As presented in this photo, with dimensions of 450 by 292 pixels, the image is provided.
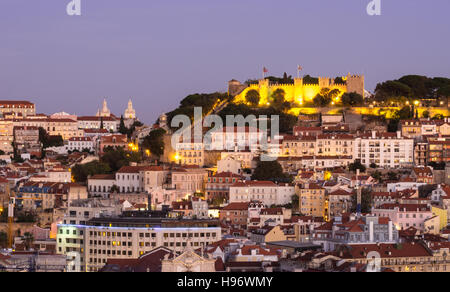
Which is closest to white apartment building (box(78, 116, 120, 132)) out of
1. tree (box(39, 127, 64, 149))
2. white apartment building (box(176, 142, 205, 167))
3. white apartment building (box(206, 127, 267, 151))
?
tree (box(39, 127, 64, 149))

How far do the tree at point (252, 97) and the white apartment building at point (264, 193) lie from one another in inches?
583

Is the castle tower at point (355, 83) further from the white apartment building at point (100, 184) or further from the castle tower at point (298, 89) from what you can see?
the white apartment building at point (100, 184)

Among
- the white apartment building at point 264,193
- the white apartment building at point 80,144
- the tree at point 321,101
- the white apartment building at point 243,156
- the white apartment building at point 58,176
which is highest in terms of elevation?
the tree at point 321,101

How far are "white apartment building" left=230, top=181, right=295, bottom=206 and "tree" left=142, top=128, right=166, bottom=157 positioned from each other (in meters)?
9.28

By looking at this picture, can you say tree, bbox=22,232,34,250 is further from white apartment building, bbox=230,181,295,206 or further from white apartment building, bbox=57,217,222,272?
white apartment building, bbox=230,181,295,206

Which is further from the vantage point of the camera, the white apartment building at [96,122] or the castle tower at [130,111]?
the castle tower at [130,111]

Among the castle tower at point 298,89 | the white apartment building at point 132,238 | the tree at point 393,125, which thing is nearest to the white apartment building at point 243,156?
the tree at point 393,125

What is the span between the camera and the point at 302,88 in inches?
2191

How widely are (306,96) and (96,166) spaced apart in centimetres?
1375

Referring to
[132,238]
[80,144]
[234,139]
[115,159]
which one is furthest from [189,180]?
[80,144]

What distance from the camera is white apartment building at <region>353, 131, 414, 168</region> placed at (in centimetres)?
4550

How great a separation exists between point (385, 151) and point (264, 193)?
804cm

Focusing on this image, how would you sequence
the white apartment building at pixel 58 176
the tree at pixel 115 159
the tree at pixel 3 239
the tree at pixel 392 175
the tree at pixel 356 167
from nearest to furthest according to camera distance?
the tree at pixel 3 239 < the tree at pixel 392 175 < the tree at pixel 356 167 < the white apartment building at pixel 58 176 < the tree at pixel 115 159

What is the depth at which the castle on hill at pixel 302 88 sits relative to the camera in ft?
181
